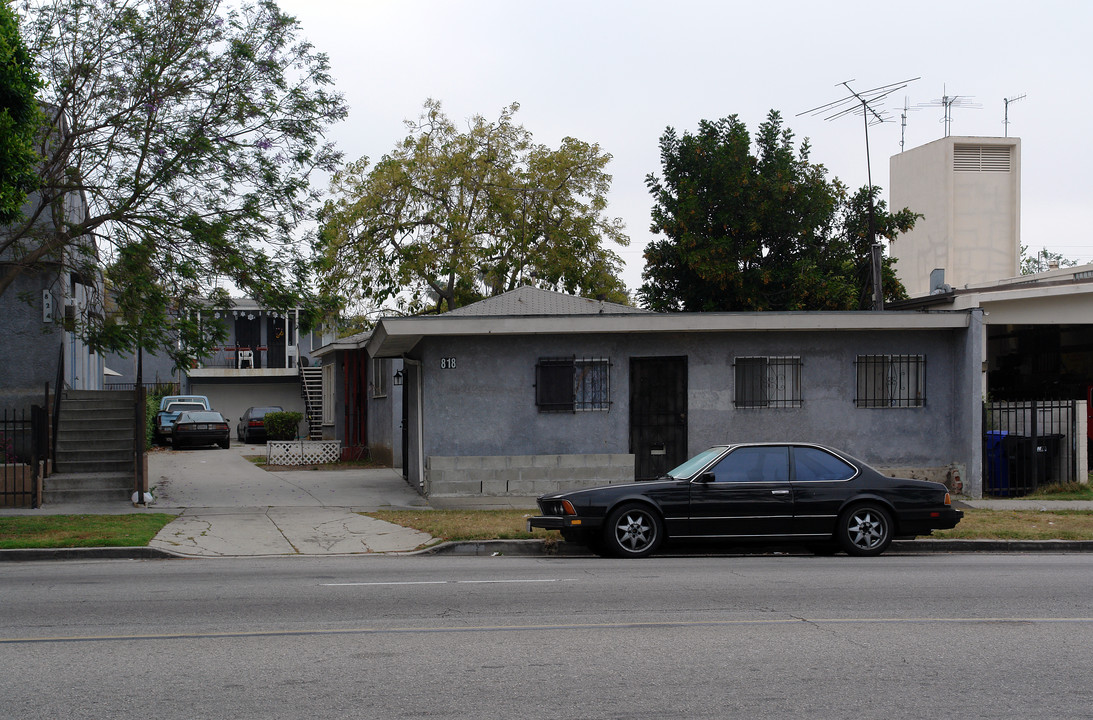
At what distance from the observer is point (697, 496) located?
1259cm

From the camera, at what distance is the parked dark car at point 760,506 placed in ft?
41.2

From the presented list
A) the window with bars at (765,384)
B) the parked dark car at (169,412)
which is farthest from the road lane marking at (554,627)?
the parked dark car at (169,412)

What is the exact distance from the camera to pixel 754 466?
12.9 metres

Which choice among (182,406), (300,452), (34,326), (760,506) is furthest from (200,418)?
(760,506)

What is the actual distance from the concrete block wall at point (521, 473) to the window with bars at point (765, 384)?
8.25ft

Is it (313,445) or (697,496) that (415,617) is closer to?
(697,496)

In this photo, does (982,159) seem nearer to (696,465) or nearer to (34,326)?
(696,465)

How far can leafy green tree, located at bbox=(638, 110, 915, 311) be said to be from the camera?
33.6 metres

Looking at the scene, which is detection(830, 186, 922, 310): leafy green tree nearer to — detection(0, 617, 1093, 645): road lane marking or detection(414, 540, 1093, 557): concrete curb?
detection(414, 540, 1093, 557): concrete curb

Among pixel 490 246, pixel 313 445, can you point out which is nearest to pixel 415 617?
pixel 313 445

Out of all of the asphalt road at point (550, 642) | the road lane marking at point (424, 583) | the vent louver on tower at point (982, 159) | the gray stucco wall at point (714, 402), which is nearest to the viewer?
the asphalt road at point (550, 642)

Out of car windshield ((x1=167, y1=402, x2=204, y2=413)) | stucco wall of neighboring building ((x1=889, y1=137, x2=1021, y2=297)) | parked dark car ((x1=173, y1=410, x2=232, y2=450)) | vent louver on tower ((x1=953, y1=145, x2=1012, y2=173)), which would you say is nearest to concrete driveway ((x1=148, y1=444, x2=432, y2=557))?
parked dark car ((x1=173, y1=410, x2=232, y2=450))

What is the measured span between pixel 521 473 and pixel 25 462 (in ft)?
28.5

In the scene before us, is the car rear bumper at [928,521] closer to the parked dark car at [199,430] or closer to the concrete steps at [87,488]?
the concrete steps at [87,488]
